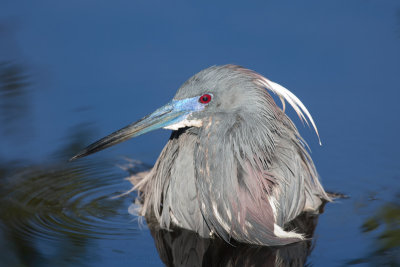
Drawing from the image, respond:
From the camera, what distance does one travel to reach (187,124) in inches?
179

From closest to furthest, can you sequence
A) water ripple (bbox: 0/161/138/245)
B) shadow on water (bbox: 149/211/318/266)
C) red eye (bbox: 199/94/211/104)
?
shadow on water (bbox: 149/211/318/266) < red eye (bbox: 199/94/211/104) < water ripple (bbox: 0/161/138/245)

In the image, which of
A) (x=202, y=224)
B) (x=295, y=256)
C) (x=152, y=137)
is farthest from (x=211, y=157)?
(x=152, y=137)

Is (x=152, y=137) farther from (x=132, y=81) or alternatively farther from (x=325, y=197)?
(x=325, y=197)

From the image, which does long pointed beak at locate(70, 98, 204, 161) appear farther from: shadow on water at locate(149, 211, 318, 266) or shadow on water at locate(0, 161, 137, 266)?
shadow on water at locate(149, 211, 318, 266)

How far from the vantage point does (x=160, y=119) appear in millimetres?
4598

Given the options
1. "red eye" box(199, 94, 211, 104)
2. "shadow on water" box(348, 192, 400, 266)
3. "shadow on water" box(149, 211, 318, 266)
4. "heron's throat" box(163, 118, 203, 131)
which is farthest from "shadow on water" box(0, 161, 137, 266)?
"shadow on water" box(348, 192, 400, 266)

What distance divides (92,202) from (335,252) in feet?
5.92

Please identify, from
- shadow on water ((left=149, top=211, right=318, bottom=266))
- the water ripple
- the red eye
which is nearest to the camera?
shadow on water ((left=149, top=211, right=318, bottom=266))

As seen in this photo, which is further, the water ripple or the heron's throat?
the water ripple

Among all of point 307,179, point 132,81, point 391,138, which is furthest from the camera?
point 132,81

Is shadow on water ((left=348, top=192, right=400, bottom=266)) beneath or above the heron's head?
beneath

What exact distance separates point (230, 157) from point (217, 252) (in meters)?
0.63

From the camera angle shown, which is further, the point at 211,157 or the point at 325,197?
the point at 325,197

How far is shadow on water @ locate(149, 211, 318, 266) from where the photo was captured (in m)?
4.35
